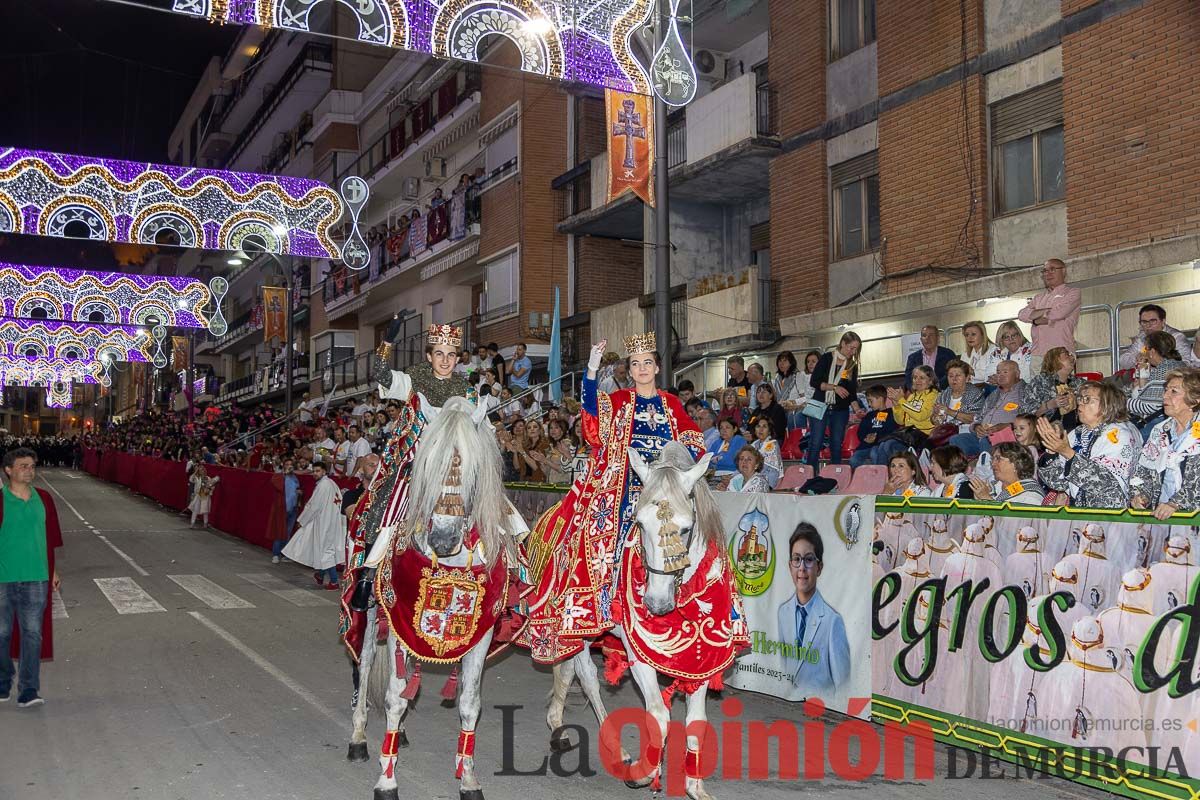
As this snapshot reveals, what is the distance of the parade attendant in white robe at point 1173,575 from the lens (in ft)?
18.0

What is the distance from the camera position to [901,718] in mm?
7414

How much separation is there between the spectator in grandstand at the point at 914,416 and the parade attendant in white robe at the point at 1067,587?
5067 mm

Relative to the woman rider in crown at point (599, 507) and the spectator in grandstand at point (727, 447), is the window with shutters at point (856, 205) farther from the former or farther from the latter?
the woman rider in crown at point (599, 507)

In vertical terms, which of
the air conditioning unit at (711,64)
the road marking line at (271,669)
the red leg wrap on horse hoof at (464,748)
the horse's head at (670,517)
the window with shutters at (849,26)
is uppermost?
the air conditioning unit at (711,64)

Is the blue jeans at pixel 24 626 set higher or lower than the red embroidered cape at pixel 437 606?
lower

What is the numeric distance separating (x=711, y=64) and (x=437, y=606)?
64.1 feet

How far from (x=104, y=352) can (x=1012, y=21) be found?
3828 cm

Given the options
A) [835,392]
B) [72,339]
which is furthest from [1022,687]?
[72,339]

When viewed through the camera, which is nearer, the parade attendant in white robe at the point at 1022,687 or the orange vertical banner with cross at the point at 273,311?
the parade attendant in white robe at the point at 1022,687

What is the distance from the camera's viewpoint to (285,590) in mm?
15281

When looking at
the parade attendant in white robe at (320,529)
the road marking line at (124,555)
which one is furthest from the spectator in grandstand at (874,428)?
the road marking line at (124,555)

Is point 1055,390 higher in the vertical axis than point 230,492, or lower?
higher

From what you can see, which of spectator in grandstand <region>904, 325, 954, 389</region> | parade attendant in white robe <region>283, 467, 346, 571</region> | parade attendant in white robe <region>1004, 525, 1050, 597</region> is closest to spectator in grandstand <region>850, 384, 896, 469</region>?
spectator in grandstand <region>904, 325, 954, 389</region>

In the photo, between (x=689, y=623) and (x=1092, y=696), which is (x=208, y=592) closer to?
(x=689, y=623)
